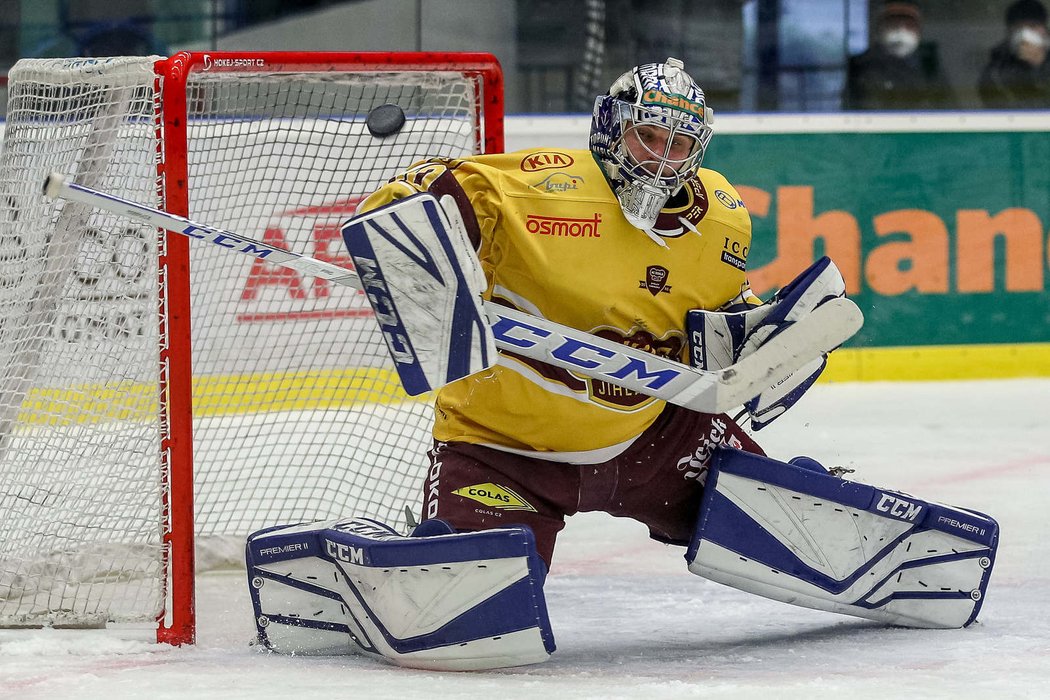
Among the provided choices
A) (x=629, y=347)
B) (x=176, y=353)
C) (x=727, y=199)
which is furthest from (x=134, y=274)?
(x=727, y=199)

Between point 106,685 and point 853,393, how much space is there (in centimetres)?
411

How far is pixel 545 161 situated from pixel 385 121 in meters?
0.28

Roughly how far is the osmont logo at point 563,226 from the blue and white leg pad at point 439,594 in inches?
20.2

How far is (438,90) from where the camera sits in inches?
121

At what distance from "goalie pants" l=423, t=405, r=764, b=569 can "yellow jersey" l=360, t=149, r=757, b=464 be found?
0.11ft

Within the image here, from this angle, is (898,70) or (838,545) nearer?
(838,545)

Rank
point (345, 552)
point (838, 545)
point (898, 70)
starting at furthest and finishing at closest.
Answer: point (898, 70) < point (838, 545) < point (345, 552)

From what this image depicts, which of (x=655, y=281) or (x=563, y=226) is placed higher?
(x=563, y=226)

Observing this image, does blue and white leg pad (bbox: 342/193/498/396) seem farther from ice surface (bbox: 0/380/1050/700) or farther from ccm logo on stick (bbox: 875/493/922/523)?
ccm logo on stick (bbox: 875/493/922/523)

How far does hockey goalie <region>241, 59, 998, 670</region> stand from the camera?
2289 millimetres

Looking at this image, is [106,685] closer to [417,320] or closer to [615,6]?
[417,320]

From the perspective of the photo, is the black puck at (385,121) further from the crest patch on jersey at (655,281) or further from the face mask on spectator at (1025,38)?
the face mask on spectator at (1025,38)

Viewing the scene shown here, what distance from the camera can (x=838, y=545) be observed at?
2607 millimetres

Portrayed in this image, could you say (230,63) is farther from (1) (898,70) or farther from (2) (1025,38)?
(2) (1025,38)
